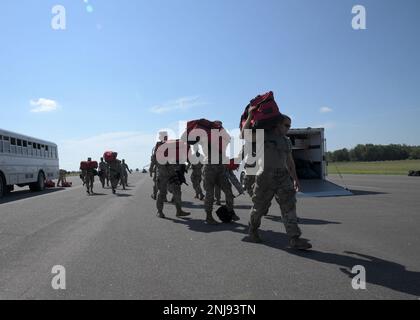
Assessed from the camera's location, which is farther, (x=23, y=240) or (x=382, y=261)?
(x=23, y=240)

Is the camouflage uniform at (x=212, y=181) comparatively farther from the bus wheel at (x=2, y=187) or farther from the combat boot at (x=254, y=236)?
the bus wheel at (x=2, y=187)

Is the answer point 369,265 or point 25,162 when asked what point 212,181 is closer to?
point 369,265

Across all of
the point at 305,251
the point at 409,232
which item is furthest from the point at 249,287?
the point at 409,232

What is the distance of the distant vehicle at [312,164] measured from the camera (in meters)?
15.5

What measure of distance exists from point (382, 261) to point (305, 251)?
1.05m

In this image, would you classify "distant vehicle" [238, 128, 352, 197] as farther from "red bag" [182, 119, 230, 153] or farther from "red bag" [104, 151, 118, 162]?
"red bag" [182, 119, 230, 153]

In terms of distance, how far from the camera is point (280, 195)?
20.0 feet

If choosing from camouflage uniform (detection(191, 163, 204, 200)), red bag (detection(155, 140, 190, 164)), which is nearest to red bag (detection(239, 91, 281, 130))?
red bag (detection(155, 140, 190, 164))

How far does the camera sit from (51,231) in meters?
8.23

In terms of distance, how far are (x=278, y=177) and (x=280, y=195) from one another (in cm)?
27

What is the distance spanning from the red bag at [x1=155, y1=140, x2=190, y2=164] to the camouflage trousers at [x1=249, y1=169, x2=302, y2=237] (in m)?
3.92

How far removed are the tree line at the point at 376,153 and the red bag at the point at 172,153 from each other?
10491 centimetres
